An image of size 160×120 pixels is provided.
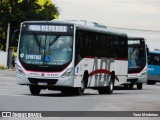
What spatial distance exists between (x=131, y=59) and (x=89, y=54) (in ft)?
46.5

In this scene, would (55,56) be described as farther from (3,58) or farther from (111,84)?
(3,58)

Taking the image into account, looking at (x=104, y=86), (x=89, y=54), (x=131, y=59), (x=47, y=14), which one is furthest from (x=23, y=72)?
(x=47, y=14)

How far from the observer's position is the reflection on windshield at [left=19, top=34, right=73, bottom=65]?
27859 millimetres

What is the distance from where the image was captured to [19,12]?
92.8m

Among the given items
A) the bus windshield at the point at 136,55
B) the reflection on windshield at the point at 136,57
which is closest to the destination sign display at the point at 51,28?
the bus windshield at the point at 136,55

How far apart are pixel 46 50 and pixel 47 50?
40mm

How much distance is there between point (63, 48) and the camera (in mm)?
28000

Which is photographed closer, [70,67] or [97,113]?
[97,113]

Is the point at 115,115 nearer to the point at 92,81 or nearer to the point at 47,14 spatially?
the point at 92,81

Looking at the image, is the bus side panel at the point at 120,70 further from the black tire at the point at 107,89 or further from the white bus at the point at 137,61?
the white bus at the point at 137,61

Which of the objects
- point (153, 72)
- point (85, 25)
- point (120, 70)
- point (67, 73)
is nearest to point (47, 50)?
point (67, 73)

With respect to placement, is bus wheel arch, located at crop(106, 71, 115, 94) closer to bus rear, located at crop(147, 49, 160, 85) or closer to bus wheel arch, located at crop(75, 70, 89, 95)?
bus wheel arch, located at crop(75, 70, 89, 95)

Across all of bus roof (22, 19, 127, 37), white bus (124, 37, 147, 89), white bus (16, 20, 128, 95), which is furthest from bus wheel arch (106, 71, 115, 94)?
white bus (124, 37, 147, 89)

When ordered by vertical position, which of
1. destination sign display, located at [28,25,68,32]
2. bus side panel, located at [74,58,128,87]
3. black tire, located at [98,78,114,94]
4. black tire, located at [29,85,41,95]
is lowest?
black tire, located at [98,78,114,94]
